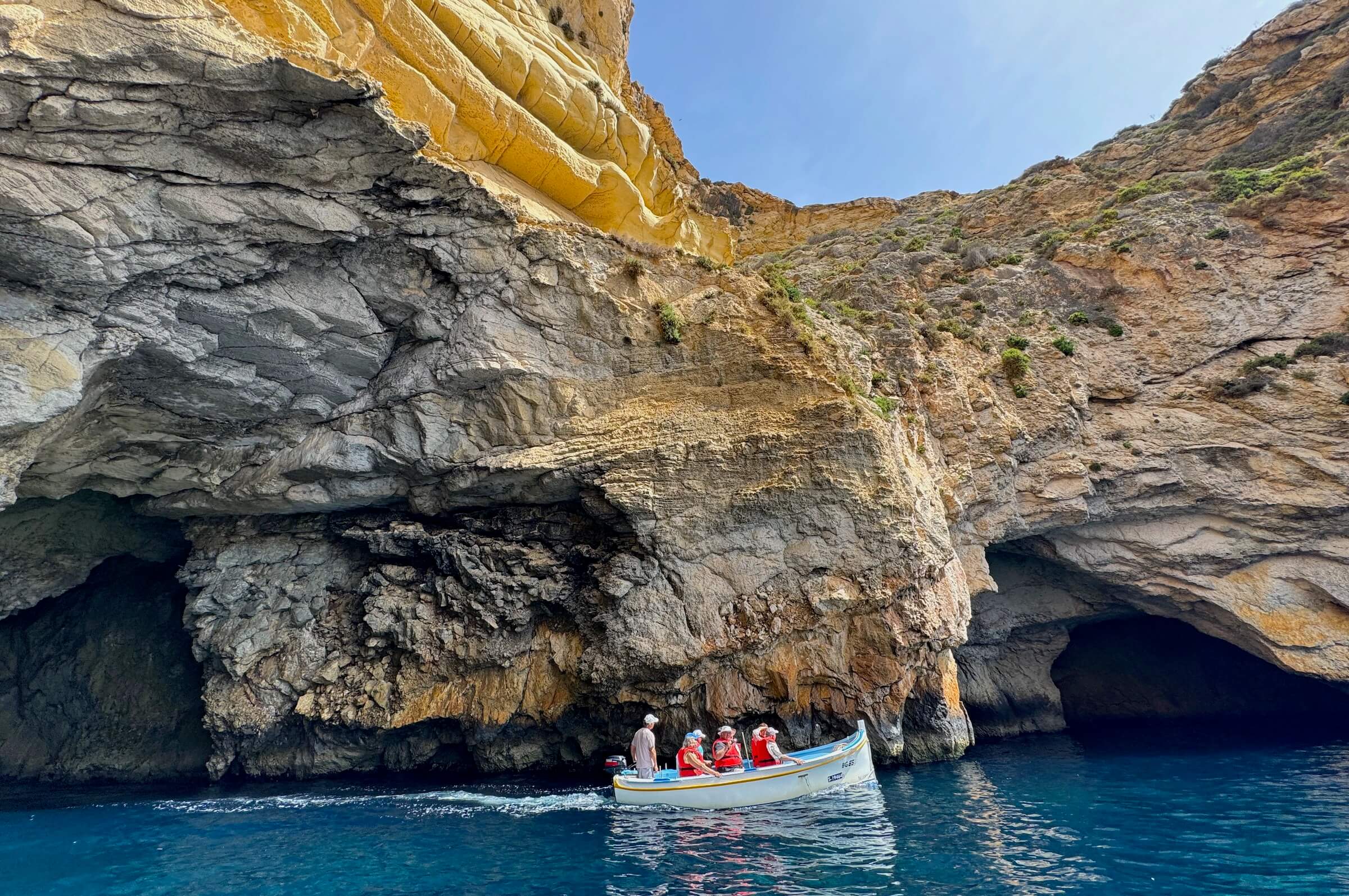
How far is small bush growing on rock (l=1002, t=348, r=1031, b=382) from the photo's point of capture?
75.0ft

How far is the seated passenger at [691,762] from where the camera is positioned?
14.7 metres

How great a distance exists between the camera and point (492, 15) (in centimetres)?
1944

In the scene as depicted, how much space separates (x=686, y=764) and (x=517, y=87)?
18.3 meters

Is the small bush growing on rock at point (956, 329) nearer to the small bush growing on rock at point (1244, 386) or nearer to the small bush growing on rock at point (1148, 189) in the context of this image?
the small bush growing on rock at point (1244, 386)

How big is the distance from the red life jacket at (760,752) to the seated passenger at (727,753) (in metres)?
0.33

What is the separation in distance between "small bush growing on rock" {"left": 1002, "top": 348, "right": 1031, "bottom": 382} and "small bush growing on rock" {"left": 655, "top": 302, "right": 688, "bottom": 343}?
1158cm

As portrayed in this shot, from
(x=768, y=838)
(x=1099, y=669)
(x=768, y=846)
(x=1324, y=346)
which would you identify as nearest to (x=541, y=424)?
(x=768, y=838)

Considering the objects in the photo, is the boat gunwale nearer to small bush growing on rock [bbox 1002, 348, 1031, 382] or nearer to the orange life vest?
the orange life vest

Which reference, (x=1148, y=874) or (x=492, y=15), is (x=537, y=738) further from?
(x=492, y=15)

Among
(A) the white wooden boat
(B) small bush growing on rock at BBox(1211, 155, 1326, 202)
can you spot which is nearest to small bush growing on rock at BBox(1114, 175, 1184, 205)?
(B) small bush growing on rock at BBox(1211, 155, 1326, 202)

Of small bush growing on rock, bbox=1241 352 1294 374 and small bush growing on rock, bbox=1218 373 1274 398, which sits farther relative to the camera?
small bush growing on rock, bbox=1241 352 1294 374

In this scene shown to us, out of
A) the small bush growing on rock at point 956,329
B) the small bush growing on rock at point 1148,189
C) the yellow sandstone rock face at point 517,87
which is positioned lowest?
the small bush growing on rock at point 956,329

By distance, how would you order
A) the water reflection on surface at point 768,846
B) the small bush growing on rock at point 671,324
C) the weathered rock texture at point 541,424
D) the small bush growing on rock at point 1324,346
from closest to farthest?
the water reflection on surface at point 768,846, the weathered rock texture at point 541,424, the small bush growing on rock at point 671,324, the small bush growing on rock at point 1324,346

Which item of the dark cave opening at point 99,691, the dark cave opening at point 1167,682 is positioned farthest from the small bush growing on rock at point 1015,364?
the dark cave opening at point 99,691
